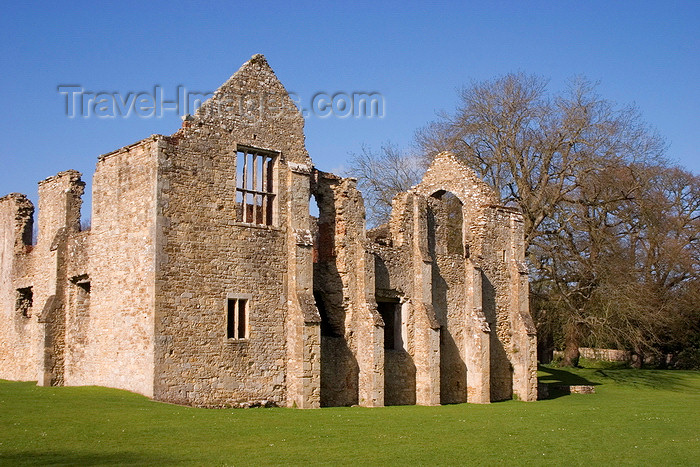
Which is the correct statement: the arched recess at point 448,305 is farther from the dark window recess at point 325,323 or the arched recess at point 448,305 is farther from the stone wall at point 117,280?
the stone wall at point 117,280

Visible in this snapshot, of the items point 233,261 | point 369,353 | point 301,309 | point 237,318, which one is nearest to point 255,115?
point 233,261

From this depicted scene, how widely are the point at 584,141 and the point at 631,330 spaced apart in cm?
871

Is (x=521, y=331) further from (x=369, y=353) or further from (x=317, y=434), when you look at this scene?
(x=317, y=434)

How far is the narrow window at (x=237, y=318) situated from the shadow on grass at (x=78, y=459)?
27.5 ft

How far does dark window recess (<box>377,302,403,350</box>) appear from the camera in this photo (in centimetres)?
2653

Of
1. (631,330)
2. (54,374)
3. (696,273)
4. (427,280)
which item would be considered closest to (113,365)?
(54,374)

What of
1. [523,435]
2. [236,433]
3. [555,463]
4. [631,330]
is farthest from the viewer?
[631,330]

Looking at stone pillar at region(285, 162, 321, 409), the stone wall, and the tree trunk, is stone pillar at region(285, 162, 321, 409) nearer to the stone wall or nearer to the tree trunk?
the stone wall

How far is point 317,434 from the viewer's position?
17031mm

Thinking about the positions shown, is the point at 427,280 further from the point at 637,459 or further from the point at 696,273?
the point at 696,273

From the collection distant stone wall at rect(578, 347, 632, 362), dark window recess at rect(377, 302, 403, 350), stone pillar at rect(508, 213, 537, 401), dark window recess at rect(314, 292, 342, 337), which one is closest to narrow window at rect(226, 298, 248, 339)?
dark window recess at rect(314, 292, 342, 337)

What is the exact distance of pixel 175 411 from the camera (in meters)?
18.8

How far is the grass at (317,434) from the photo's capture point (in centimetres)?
1412

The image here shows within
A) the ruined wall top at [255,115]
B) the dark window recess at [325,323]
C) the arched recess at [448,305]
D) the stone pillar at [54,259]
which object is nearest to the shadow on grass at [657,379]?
the arched recess at [448,305]
